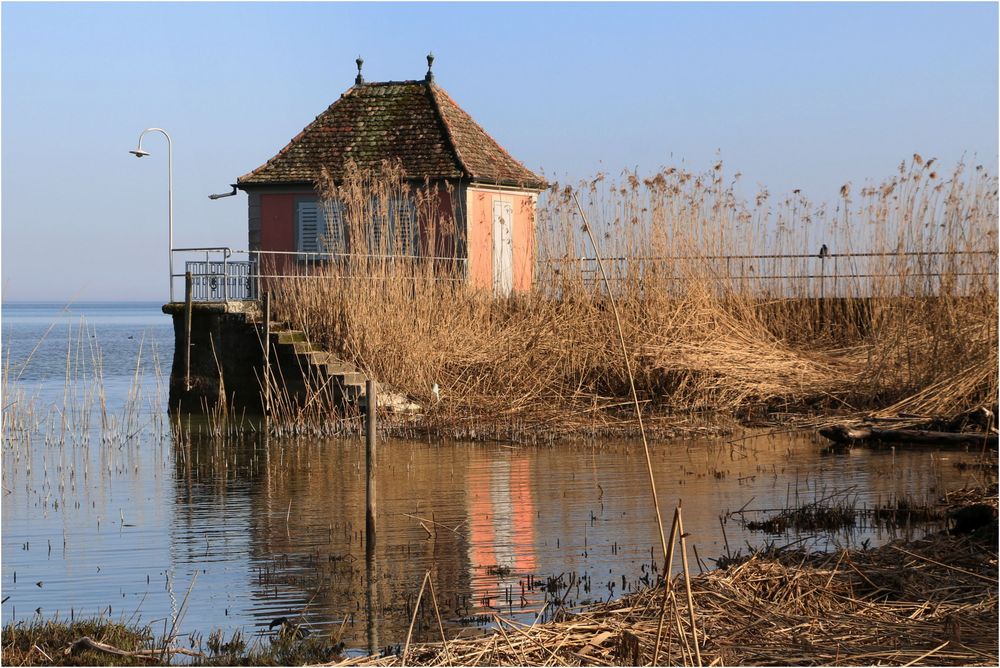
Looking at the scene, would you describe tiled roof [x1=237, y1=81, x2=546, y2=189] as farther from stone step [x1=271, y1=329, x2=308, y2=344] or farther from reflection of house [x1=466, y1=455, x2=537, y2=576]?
reflection of house [x1=466, y1=455, x2=537, y2=576]

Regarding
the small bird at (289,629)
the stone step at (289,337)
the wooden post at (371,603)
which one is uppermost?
the stone step at (289,337)

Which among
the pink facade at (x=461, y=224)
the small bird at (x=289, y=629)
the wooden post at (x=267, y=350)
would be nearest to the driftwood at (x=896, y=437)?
the wooden post at (x=267, y=350)

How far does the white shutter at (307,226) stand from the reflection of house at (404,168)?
0.08 feet

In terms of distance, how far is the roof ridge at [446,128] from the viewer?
2677cm

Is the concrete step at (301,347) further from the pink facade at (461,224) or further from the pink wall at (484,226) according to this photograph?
the pink facade at (461,224)

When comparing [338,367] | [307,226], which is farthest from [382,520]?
[307,226]

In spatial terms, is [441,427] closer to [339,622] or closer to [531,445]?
[531,445]

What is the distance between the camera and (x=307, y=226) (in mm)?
27875

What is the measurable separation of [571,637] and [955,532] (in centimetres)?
381

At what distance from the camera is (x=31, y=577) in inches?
347

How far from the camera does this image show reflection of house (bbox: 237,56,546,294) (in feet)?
88.6

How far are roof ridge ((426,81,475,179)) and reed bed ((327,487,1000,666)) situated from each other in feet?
66.2

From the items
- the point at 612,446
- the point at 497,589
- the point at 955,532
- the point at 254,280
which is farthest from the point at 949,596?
the point at 254,280

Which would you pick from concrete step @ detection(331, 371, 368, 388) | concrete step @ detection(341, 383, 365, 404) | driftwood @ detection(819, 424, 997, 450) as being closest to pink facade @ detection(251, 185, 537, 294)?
concrete step @ detection(331, 371, 368, 388)
